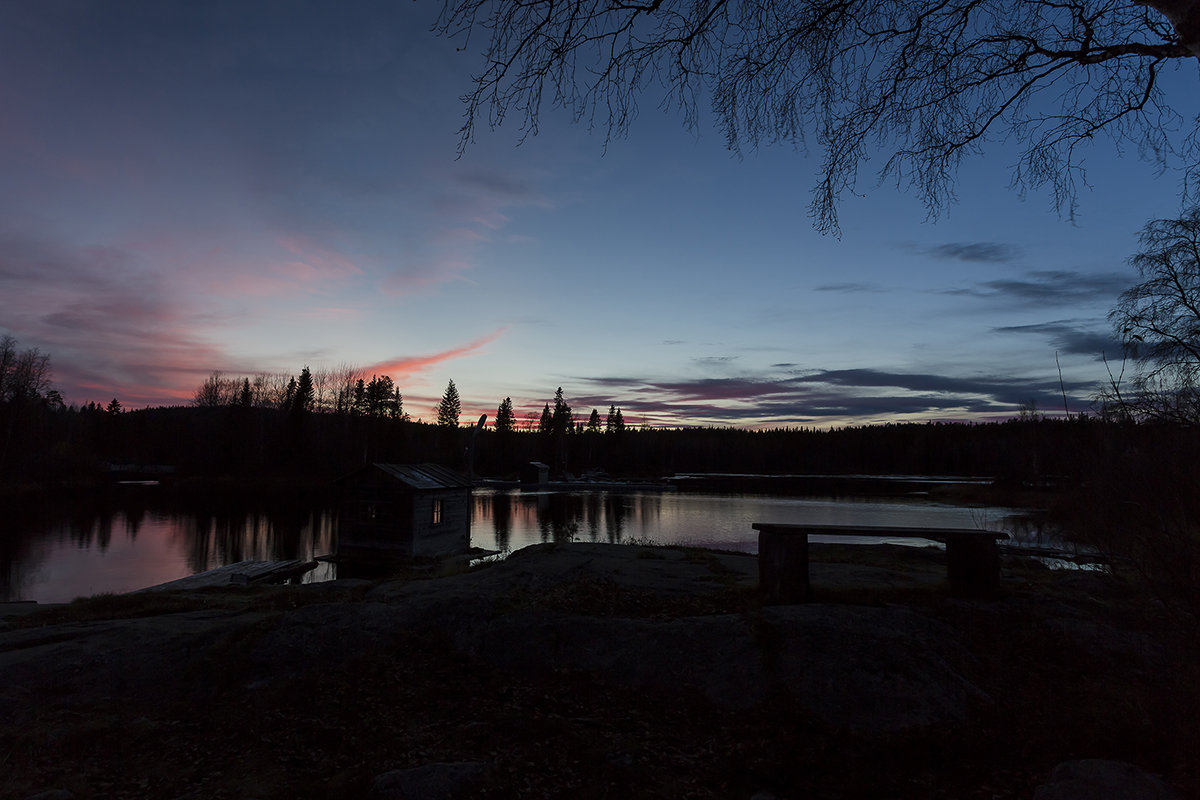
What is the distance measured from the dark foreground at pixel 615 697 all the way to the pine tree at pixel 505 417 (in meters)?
99.6

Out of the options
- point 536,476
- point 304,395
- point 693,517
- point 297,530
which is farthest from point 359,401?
point 693,517

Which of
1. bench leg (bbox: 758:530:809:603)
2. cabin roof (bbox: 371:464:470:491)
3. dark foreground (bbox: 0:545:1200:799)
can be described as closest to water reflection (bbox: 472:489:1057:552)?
cabin roof (bbox: 371:464:470:491)

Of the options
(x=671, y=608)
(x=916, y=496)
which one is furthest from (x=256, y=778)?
(x=916, y=496)

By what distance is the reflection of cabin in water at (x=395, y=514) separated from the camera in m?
24.5

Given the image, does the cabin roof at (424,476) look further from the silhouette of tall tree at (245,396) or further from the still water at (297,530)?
the silhouette of tall tree at (245,396)

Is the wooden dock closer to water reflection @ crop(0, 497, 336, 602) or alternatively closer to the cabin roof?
water reflection @ crop(0, 497, 336, 602)

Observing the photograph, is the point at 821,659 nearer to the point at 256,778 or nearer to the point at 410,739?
the point at 410,739

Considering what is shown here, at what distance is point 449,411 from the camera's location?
375 feet

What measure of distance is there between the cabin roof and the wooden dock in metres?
5.14

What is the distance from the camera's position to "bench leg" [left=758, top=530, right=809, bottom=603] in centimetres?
704

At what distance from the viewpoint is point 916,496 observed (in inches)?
2359

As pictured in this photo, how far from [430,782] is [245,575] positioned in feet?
67.3

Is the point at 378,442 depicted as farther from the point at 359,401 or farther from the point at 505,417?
the point at 505,417

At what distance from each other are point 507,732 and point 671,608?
290cm
